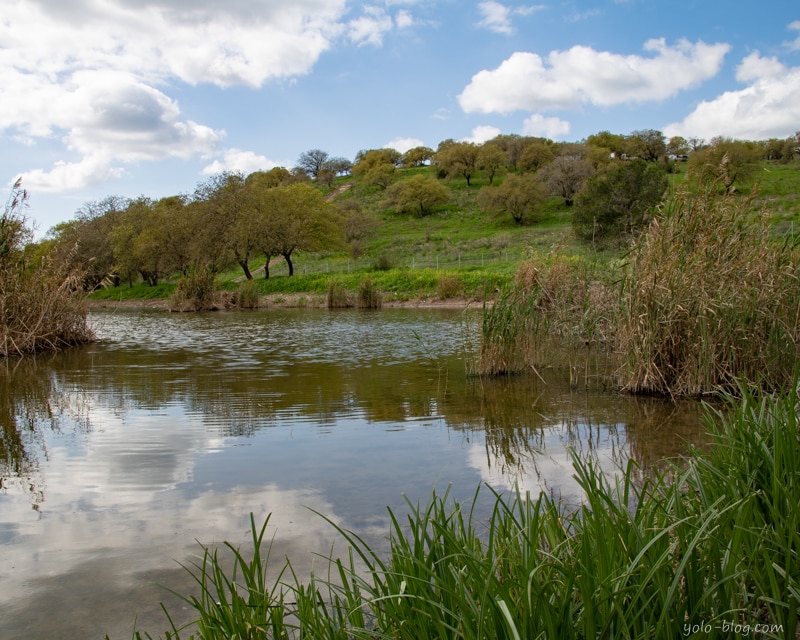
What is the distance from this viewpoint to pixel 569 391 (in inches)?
358

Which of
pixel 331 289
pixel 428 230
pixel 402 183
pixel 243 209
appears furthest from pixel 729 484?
pixel 402 183

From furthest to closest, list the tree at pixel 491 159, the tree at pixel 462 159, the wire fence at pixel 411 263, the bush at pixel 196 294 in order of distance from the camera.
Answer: the tree at pixel 462 159
the tree at pixel 491 159
the wire fence at pixel 411 263
the bush at pixel 196 294

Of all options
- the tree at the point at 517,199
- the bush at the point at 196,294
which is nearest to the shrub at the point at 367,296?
the bush at the point at 196,294

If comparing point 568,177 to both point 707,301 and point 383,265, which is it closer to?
point 383,265

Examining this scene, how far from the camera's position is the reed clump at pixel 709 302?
7.38 m

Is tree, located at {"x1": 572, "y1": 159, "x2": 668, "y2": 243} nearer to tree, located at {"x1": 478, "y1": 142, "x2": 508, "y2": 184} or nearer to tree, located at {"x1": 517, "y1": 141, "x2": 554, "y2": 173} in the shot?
tree, located at {"x1": 478, "y1": 142, "x2": 508, "y2": 184}

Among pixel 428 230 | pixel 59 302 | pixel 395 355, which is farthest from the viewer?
pixel 428 230

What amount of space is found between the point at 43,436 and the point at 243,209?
126 feet

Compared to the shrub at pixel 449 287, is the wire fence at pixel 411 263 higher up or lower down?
higher up

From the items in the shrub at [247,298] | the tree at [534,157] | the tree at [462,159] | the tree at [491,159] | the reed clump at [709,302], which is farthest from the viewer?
the tree at [462,159]

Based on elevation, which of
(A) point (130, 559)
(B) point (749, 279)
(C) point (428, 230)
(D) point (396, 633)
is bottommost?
(A) point (130, 559)

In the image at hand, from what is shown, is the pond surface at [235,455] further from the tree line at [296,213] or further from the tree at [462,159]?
the tree at [462,159]

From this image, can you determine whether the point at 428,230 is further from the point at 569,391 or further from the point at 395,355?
the point at 569,391

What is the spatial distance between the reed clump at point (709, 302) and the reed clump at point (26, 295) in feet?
41.5
